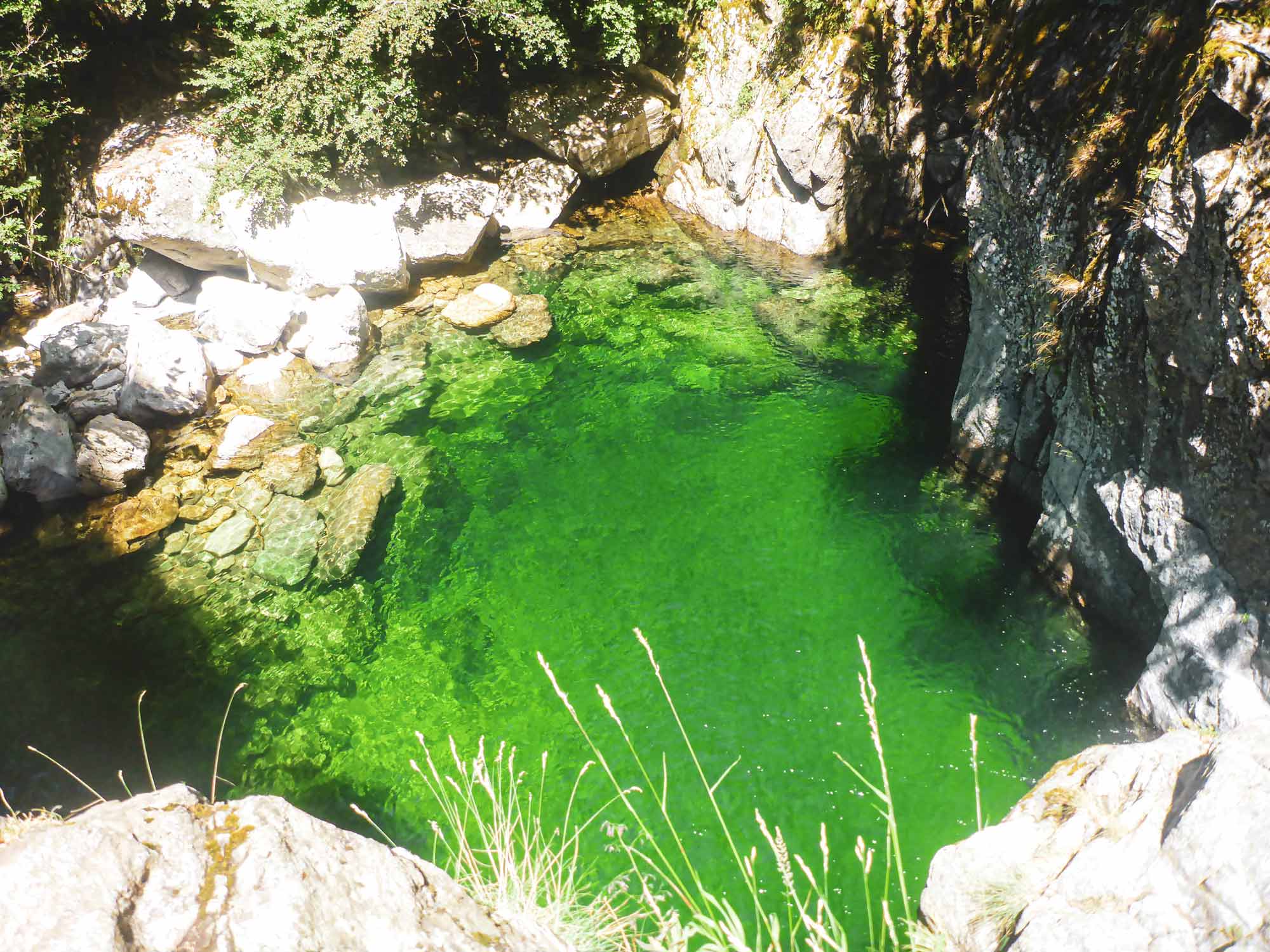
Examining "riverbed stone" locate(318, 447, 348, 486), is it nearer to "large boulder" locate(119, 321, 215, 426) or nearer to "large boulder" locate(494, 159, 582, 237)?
"large boulder" locate(119, 321, 215, 426)

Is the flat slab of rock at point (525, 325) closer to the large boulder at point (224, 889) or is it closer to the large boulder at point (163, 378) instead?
the large boulder at point (163, 378)

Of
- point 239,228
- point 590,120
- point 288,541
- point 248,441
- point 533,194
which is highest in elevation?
point 590,120

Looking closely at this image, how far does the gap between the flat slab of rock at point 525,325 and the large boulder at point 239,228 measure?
179 cm

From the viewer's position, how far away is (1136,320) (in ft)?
14.7

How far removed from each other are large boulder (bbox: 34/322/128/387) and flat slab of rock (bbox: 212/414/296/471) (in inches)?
83.4

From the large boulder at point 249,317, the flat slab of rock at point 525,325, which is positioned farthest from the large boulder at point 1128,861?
the large boulder at point 249,317

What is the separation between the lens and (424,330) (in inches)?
406

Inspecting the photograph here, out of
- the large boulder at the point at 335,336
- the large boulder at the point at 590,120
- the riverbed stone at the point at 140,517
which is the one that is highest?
the large boulder at the point at 590,120

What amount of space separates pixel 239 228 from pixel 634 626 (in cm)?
821

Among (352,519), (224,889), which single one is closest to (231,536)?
(352,519)

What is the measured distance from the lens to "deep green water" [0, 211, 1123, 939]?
494cm

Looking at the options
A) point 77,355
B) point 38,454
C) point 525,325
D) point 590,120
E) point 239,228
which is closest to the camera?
point 38,454

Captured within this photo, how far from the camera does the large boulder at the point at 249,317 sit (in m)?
9.73

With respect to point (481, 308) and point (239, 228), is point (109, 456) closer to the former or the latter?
point (239, 228)
